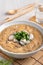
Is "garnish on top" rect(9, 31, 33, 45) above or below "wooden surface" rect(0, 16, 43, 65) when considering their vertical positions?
above

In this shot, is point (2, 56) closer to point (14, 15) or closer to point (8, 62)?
point (8, 62)

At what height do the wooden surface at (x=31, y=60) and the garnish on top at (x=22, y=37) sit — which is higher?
the garnish on top at (x=22, y=37)

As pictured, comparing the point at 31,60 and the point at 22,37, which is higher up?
the point at 22,37

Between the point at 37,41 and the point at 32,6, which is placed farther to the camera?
the point at 32,6

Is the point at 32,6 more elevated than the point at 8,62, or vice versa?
the point at 32,6

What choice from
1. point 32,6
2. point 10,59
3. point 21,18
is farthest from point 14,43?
point 32,6

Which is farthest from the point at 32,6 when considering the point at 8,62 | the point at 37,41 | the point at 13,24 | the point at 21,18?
the point at 8,62

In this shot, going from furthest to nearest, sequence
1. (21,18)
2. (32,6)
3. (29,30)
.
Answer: (32,6), (21,18), (29,30)

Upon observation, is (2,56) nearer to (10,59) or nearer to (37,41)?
(10,59)

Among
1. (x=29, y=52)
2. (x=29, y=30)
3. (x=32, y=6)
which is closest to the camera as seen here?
(x=29, y=52)
